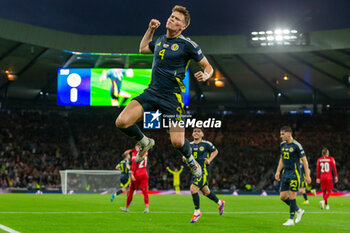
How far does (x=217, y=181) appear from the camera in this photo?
115 feet

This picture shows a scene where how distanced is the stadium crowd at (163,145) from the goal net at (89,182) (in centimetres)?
522

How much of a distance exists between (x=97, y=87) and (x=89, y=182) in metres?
6.04

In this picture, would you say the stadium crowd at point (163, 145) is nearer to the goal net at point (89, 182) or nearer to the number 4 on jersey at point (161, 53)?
the goal net at point (89, 182)

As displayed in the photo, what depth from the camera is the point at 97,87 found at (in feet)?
98.4

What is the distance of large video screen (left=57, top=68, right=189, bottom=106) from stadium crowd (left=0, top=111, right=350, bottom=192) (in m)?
6.90

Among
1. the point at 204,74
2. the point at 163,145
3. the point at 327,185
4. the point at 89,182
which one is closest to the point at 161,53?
the point at 204,74

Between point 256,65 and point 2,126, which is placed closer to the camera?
point 256,65

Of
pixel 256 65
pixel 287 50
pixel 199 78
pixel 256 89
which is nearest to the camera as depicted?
pixel 199 78

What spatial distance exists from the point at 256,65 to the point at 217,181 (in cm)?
919

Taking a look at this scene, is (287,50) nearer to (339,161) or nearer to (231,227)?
(339,161)

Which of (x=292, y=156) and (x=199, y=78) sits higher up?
(x=199, y=78)

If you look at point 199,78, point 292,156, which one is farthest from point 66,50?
point 199,78

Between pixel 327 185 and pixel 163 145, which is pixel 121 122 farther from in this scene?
pixel 163 145

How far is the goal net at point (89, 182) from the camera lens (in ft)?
91.8
